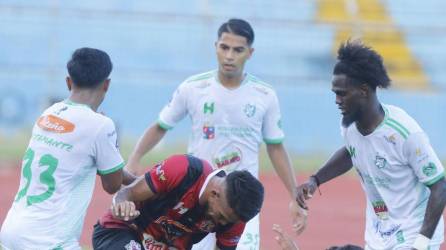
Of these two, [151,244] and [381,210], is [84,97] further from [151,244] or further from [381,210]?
[381,210]

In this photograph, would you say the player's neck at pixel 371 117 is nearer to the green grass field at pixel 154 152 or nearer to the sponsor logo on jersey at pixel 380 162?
the sponsor logo on jersey at pixel 380 162

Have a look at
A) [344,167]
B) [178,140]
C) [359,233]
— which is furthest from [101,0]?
[344,167]

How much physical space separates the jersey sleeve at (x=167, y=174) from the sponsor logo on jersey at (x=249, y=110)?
276 centimetres

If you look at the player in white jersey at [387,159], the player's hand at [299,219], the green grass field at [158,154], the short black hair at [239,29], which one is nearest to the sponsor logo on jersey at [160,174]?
the player in white jersey at [387,159]

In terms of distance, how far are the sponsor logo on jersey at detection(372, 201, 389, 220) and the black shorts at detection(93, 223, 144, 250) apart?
Result: 5.49 feet

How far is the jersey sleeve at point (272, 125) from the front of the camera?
9695mm

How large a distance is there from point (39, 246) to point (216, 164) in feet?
9.55

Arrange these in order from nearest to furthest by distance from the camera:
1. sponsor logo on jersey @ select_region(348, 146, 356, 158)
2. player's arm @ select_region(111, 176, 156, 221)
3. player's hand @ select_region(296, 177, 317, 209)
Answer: player's arm @ select_region(111, 176, 156, 221) < sponsor logo on jersey @ select_region(348, 146, 356, 158) < player's hand @ select_region(296, 177, 317, 209)

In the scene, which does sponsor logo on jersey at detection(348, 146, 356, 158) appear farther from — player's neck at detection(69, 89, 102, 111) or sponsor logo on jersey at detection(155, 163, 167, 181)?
player's neck at detection(69, 89, 102, 111)

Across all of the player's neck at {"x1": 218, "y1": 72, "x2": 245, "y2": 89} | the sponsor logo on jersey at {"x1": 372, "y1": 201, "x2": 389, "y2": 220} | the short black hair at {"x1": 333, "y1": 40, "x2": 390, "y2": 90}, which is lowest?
the sponsor logo on jersey at {"x1": 372, "y1": 201, "x2": 389, "y2": 220}

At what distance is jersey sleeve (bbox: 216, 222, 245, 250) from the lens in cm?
714

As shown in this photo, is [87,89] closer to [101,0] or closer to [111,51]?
[111,51]

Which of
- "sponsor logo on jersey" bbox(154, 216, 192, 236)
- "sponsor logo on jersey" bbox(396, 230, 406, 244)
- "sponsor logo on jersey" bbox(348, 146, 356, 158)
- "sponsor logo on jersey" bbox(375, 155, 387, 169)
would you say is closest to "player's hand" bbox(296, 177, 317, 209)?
"sponsor logo on jersey" bbox(348, 146, 356, 158)

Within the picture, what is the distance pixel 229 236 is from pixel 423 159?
138cm
